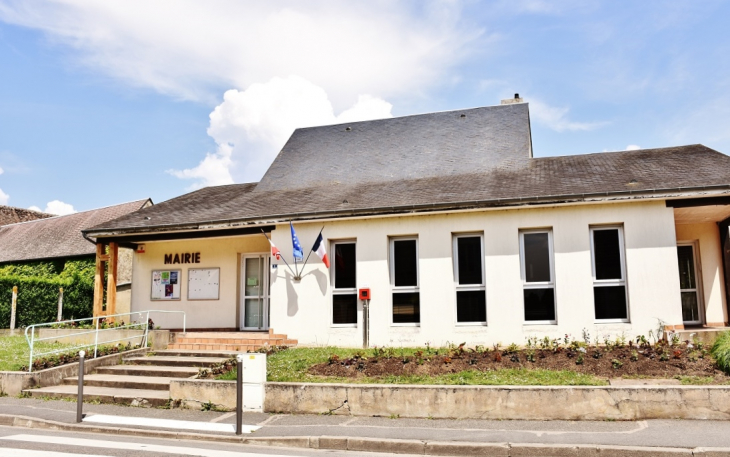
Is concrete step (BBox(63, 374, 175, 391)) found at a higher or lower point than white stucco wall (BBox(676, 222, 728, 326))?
lower

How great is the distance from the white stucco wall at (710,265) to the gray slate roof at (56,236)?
23.5 m

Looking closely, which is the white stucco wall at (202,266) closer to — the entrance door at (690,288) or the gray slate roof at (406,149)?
the gray slate roof at (406,149)

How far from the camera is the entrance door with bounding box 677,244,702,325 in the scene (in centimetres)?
1444

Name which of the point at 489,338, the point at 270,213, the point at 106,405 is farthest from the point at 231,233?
the point at 489,338

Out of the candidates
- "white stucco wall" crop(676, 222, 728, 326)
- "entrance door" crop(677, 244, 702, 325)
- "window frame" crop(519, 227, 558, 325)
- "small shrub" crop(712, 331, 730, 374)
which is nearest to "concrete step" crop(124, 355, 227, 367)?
"window frame" crop(519, 227, 558, 325)

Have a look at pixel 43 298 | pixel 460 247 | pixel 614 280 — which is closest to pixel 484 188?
pixel 460 247

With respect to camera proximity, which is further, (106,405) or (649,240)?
(649,240)

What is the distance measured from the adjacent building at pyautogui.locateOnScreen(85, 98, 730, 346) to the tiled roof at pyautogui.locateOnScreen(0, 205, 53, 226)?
2849 centimetres

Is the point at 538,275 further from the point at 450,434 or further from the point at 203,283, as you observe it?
the point at 203,283

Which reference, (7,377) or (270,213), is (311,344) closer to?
(270,213)

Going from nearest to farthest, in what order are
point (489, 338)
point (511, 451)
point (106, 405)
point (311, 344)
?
point (511, 451)
point (106, 405)
point (489, 338)
point (311, 344)

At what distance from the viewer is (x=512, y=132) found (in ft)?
57.3

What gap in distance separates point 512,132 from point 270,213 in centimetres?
773

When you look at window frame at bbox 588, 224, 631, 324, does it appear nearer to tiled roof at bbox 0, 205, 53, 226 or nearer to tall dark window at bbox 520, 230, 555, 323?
tall dark window at bbox 520, 230, 555, 323
